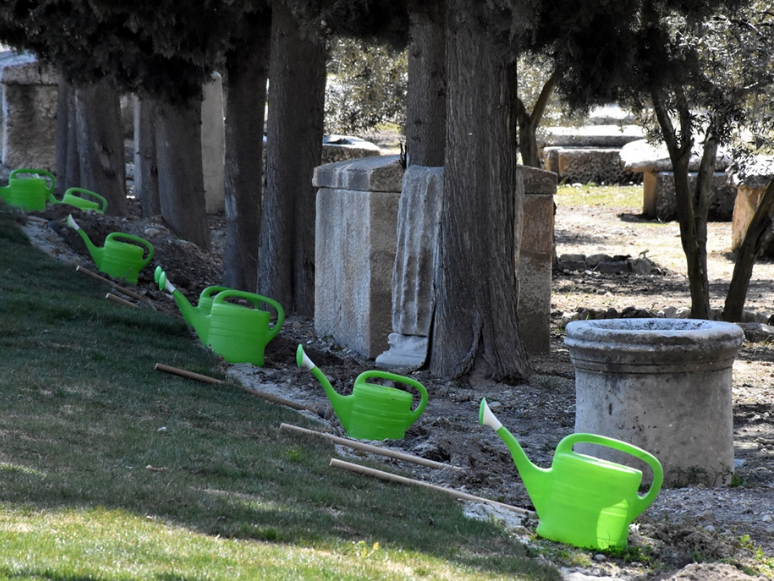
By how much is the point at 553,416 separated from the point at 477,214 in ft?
4.76

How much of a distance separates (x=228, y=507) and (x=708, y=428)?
2306mm

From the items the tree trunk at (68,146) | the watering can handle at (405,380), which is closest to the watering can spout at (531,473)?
the watering can handle at (405,380)

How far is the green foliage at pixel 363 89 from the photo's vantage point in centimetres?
1647

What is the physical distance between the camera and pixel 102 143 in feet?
43.9

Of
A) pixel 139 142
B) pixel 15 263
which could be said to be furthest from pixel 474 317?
pixel 139 142

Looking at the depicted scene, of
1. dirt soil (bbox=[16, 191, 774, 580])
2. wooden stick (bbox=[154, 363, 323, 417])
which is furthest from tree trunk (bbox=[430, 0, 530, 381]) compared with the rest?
wooden stick (bbox=[154, 363, 323, 417])

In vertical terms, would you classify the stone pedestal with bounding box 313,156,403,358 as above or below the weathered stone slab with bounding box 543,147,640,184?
below

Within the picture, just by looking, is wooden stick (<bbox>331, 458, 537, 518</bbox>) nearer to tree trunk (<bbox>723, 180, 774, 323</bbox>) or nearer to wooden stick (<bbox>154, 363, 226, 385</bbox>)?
wooden stick (<bbox>154, 363, 226, 385</bbox>)

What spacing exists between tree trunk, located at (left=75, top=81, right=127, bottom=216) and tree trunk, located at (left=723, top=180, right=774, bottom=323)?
8037 millimetres

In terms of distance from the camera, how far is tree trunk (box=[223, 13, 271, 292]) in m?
10.6

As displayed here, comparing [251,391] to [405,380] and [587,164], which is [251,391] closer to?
[405,380]

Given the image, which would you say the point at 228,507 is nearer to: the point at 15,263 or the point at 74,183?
the point at 15,263

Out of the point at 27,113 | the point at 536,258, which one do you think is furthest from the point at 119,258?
the point at 27,113

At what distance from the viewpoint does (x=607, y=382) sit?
4.68 m
